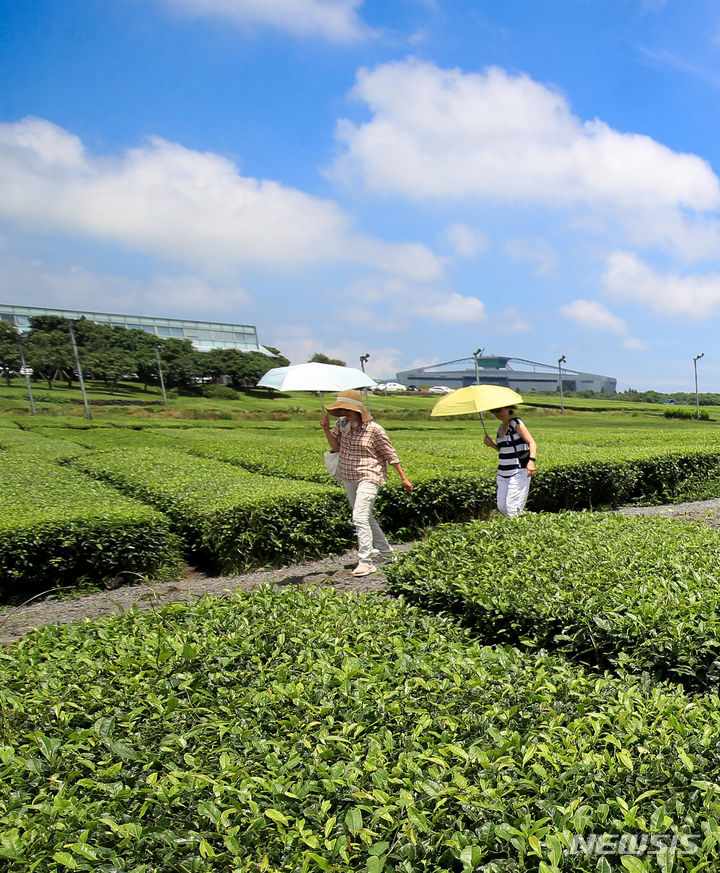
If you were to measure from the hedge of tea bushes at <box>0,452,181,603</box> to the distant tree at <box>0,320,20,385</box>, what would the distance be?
191 ft

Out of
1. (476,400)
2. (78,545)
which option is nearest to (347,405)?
(476,400)

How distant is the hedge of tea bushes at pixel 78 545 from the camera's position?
Result: 719 centimetres

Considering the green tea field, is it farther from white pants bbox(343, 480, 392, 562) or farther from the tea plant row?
the tea plant row

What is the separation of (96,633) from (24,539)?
4.23 metres

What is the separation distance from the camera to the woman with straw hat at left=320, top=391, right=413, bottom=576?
6.89 m

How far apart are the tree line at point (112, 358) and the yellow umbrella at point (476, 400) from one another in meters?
56.8

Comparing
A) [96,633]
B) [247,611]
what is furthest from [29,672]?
[247,611]

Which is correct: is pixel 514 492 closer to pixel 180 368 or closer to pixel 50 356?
pixel 50 356

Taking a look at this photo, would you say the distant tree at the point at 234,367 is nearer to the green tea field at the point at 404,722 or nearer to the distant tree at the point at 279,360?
the distant tree at the point at 279,360

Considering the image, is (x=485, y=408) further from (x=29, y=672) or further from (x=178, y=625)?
(x=29, y=672)

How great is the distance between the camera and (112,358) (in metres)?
63.8

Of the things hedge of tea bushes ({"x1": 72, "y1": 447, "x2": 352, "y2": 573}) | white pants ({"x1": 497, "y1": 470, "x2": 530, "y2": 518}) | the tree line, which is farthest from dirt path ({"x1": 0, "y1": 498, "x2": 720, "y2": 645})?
the tree line

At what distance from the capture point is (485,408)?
23.0ft

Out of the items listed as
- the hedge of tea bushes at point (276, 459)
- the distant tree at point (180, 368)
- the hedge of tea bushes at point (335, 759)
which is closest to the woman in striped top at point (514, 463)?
the hedge of tea bushes at point (276, 459)
